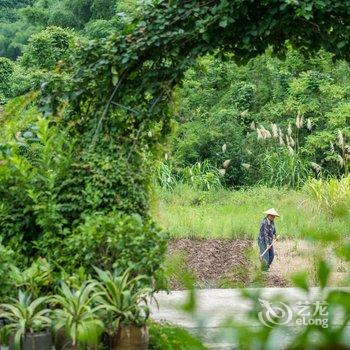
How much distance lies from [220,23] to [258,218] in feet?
25.1

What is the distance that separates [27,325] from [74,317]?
0.25m

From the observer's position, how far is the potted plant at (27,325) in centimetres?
384

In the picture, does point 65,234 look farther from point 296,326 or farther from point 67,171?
point 296,326

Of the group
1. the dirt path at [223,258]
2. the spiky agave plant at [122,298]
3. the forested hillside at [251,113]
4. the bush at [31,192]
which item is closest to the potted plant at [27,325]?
the spiky agave plant at [122,298]

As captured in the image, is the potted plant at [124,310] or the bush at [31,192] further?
the bush at [31,192]

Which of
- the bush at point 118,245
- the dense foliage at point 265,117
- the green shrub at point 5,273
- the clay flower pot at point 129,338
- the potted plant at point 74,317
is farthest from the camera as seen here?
the dense foliage at point 265,117

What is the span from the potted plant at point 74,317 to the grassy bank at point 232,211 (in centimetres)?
495

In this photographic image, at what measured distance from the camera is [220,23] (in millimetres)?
5199
